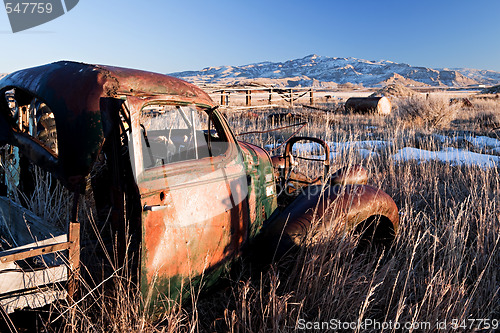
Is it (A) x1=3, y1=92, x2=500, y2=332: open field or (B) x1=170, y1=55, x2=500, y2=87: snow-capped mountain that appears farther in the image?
(B) x1=170, y1=55, x2=500, y2=87: snow-capped mountain

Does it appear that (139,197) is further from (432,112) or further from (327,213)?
(432,112)

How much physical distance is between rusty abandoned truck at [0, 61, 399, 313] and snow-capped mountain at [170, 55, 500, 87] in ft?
282

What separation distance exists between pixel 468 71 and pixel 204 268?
221 meters

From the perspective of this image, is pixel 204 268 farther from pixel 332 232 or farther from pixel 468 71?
pixel 468 71

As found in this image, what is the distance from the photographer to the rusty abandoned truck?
1.79m

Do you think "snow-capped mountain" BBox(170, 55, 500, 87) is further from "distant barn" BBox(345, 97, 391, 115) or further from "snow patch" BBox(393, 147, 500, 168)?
"snow patch" BBox(393, 147, 500, 168)

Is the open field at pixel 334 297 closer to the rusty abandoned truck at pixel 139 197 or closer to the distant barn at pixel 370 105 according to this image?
the rusty abandoned truck at pixel 139 197

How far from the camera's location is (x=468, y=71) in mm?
180000

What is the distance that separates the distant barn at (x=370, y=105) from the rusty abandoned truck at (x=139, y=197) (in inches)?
534

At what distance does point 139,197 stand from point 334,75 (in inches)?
5491

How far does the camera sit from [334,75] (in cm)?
13175

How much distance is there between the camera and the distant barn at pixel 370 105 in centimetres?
1519

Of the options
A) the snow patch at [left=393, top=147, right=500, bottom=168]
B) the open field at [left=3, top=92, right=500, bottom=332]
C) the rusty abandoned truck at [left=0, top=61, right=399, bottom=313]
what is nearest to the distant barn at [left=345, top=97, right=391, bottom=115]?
the snow patch at [left=393, top=147, right=500, bottom=168]

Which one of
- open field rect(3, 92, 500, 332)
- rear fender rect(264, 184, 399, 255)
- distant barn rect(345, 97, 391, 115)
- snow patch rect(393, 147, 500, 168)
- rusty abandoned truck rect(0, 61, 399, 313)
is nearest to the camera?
rusty abandoned truck rect(0, 61, 399, 313)
